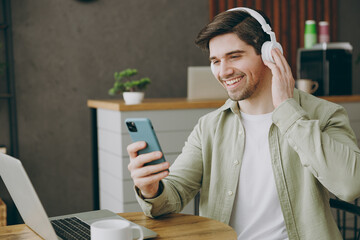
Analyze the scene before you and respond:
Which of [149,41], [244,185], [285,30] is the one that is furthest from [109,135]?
[285,30]

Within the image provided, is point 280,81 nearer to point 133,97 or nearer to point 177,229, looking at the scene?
point 177,229

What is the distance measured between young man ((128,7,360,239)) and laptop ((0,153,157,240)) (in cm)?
19

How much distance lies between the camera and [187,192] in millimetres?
1621

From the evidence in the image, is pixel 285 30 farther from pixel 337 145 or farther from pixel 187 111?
pixel 337 145

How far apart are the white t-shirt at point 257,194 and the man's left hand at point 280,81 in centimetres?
17

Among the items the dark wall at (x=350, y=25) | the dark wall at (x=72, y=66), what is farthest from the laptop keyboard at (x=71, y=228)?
the dark wall at (x=350, y=25)

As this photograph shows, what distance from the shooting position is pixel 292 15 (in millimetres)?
4488

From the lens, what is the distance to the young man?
54.3 inches

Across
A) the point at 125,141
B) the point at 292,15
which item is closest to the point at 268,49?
the point at 125,141

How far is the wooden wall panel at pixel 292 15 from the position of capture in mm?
4426

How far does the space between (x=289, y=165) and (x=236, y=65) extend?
38 cm

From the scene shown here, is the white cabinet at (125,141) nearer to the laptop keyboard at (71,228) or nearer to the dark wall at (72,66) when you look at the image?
the dark wall at (72,66)

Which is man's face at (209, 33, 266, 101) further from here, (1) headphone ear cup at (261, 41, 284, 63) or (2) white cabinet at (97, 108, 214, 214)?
(2) white cabinet at (97, 108, 214, 214)

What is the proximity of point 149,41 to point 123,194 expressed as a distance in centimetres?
164
